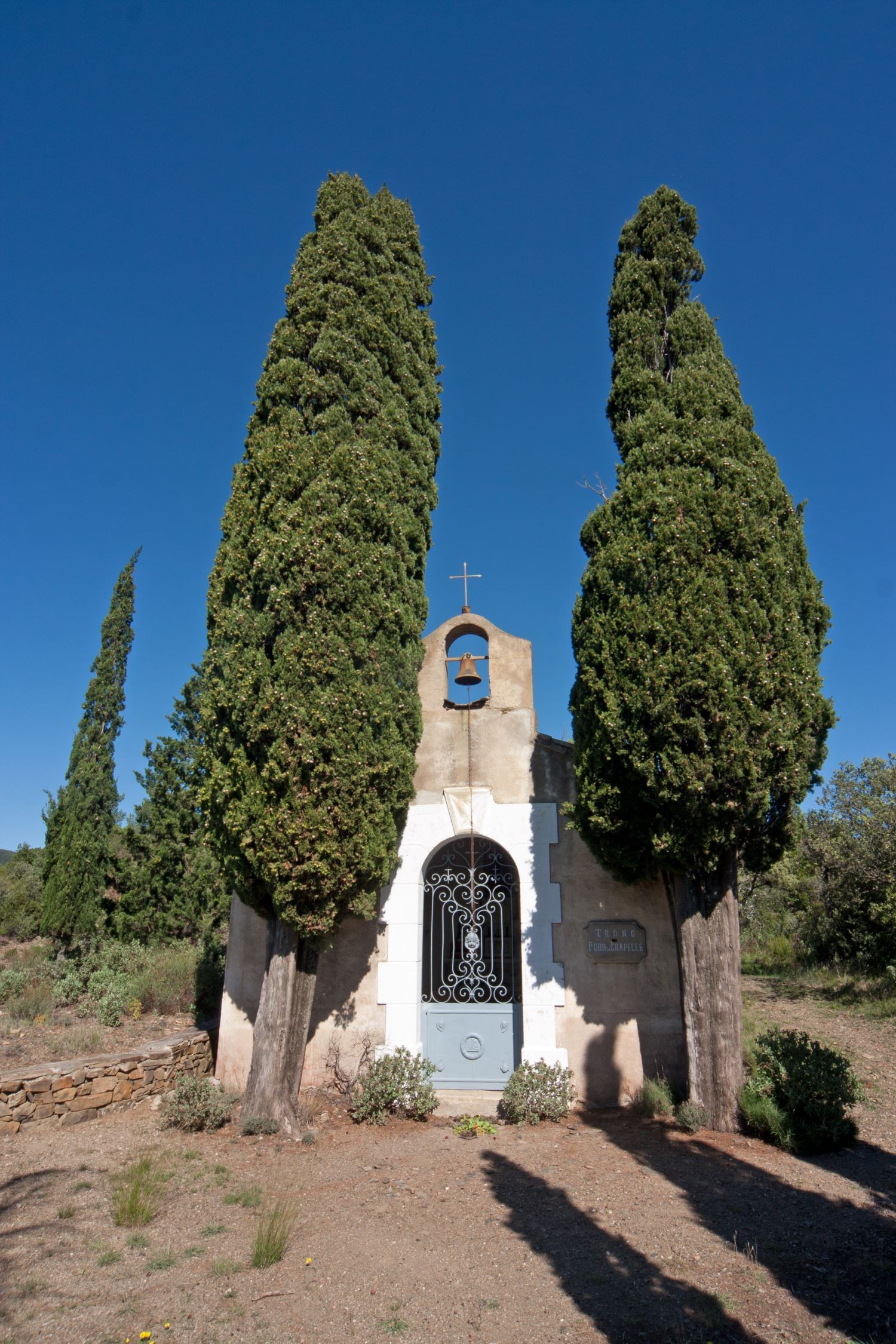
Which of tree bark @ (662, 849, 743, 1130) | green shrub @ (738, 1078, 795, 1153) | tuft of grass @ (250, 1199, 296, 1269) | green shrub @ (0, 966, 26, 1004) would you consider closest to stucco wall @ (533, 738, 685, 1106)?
tree bark @ (662, 849, 743, 1130)

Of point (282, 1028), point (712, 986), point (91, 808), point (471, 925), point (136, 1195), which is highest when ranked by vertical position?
point (91, 808)

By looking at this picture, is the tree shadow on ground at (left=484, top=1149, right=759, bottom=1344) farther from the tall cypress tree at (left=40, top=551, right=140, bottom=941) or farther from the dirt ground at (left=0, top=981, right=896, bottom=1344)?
the tall cypress tree at (left=40, top=551, right=140, bottom=941)

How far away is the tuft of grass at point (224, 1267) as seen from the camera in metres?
4.25

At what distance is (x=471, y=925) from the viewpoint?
8.60 m

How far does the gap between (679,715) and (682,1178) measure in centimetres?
362

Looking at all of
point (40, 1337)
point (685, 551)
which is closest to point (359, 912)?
point (40, 1337)

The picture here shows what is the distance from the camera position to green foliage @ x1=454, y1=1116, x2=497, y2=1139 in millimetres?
7145

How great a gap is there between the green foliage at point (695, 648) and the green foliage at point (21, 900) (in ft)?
55.9

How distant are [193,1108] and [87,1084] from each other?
1.19 meters

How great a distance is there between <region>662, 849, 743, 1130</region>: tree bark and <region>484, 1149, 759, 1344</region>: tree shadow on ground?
192 cm

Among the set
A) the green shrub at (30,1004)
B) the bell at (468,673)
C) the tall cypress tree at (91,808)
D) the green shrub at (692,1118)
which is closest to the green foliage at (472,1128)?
the green shrub at (692,1118)

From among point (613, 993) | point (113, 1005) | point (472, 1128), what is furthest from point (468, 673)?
point (113, 1005)

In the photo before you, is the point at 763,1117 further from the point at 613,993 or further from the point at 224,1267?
the point at 224,1267

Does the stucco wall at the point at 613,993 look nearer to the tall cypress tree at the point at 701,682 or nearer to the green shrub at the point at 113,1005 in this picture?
the tall cypress tree at the point at 701,682
